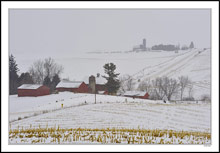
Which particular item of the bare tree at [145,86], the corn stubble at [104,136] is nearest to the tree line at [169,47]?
the bare tree at [145,86]

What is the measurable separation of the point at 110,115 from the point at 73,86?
5.24 ft

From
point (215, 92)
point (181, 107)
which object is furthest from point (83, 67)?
point (215, 92)

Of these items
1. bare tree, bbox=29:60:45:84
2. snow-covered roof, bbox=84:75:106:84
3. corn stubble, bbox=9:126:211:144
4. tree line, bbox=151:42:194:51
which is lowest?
corn stubble, bbox=9:126:211:144

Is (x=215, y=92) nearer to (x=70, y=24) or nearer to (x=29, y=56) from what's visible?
(x=70, y=24)

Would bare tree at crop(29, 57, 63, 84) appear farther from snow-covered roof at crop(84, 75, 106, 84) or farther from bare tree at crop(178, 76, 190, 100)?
bare tree at crop(178, 76, 190, 100)

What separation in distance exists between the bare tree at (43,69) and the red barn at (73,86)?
16.4 inches

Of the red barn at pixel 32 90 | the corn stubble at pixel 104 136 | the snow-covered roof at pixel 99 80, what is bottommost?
the corn stubble at pixel 104 136

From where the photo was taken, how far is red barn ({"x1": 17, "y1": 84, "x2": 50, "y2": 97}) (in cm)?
629

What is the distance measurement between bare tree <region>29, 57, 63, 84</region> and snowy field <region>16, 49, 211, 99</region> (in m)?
0.14

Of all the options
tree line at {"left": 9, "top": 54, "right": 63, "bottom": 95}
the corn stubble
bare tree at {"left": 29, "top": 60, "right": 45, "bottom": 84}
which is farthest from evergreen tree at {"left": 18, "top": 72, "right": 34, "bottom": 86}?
the corn stubble

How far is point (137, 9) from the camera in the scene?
6379mm

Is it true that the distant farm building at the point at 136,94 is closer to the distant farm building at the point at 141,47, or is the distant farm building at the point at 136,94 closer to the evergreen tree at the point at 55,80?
the distant farm building at the point at 141,47

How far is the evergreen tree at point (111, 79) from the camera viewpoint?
6637 millimetres

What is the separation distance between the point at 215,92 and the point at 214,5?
7.75 feet
